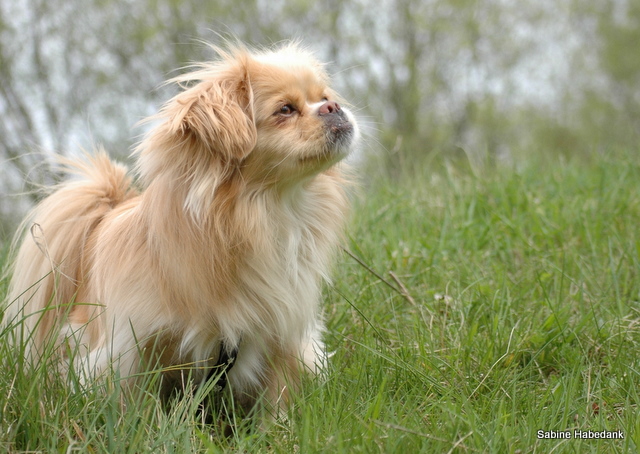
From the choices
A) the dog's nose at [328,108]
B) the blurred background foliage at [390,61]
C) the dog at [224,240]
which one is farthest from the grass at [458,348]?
the blurred background foliage at [390,61]

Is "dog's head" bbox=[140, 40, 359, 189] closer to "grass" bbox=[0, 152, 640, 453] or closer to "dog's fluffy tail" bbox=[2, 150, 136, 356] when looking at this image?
"dog's fluffy tail" bbox=[2, 150, 136, 356]

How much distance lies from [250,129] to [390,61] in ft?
41.2

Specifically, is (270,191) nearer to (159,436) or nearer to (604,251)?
(159,436)

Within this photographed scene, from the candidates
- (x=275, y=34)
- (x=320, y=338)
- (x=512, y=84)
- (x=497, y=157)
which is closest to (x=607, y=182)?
(x=497, y=157)

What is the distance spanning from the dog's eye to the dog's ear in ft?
0.41

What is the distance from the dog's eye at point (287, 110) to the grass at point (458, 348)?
2.80ft

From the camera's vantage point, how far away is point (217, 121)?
223cm

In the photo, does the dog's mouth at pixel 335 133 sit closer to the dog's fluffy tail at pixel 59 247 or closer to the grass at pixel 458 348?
the grass at pixel 458 348

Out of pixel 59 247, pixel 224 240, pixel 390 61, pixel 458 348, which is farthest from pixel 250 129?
pixel 390 61

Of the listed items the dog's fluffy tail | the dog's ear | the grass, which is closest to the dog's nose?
the dog's ear

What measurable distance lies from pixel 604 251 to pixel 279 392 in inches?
85.4

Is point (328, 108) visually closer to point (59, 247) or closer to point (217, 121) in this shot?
point (217, 121)

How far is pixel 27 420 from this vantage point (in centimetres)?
188

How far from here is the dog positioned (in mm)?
2281
